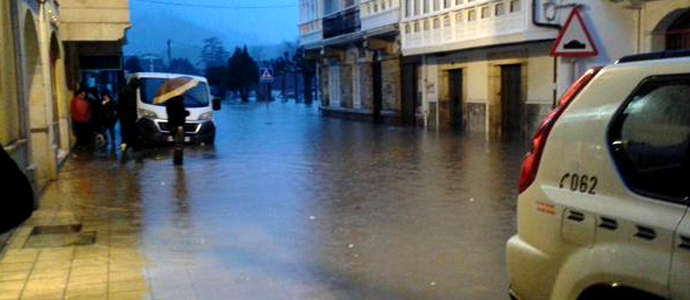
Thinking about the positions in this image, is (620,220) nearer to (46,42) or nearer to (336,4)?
(46,42)

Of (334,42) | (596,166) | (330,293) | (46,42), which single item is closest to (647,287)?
(596,166)

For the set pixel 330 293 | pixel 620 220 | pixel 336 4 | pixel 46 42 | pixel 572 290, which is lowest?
pixel 330 293

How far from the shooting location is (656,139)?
3.13 metres

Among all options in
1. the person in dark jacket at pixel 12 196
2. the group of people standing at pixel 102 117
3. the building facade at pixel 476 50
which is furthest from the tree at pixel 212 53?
the person in dark jacket at pixel 12 196

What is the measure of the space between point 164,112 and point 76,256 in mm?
12383

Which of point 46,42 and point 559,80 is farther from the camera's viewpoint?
point 559,80

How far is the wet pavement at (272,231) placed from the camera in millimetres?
5891

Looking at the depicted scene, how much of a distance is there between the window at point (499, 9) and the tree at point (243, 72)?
6100 centimetres

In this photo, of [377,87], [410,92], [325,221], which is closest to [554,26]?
[325,221]

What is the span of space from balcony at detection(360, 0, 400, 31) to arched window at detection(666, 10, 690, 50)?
12.0 m

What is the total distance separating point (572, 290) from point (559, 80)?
14.8m

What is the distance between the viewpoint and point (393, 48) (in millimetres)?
27594

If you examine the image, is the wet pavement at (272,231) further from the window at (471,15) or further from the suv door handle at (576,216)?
the window at (471,15)

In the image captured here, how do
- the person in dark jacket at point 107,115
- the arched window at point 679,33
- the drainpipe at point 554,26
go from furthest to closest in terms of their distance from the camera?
the person in dark jacket at point 107,115, the drainpipe at point 554,26, the arched window at point 679,33
